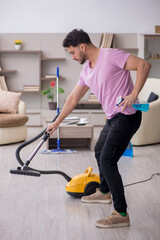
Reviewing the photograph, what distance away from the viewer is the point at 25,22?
7562 mm

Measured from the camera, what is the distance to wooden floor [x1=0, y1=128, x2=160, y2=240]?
248 cm

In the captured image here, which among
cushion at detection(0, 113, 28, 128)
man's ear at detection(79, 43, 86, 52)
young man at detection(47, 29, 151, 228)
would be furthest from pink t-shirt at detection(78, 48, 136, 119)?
cushion at detection(0, 113, 28, 128)

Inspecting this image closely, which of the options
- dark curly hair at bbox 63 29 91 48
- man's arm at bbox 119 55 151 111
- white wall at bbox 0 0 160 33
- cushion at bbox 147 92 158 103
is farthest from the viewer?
white wall at bbox 0 0 160 33

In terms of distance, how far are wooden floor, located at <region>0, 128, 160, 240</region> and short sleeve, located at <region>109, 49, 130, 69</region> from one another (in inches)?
41.1

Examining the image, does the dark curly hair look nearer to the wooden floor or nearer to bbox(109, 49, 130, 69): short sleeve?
bbox(109, 49, 130, 69): short sleeve

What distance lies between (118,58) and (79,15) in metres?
5.43

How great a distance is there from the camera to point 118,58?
2402 mm

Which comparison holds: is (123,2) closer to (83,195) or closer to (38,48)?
(38,48)

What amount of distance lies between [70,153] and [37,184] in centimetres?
146

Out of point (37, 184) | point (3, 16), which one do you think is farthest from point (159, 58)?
point (37, 184)

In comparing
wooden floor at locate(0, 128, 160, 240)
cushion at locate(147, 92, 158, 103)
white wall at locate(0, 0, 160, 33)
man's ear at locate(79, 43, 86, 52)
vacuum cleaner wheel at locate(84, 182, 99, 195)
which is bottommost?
wooden floor at locate(0, 128, 160, 240)

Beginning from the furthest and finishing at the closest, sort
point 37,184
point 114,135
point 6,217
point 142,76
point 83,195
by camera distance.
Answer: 1. point 37,184
2. point 83,195
3. point 6,217
4. point 114,135
5. point 142,76

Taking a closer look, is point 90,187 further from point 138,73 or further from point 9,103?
point 9,103

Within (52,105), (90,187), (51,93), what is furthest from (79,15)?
(90,187)
